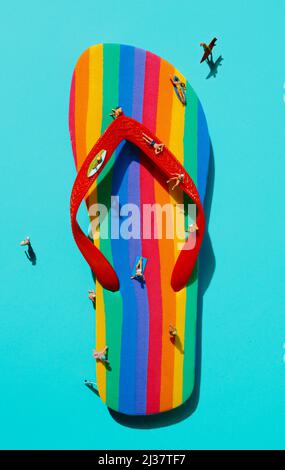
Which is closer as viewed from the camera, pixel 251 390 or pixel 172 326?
pixel 172 326

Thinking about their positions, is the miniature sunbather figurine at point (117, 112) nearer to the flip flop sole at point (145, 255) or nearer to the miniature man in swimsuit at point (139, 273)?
the flip flop sole at point (145, 255)

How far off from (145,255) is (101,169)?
1.07ft

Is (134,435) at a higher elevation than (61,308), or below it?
below

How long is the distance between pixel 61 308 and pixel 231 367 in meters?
0.65

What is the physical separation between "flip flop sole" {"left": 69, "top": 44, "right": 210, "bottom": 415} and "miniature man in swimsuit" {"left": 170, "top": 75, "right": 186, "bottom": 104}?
0.05ft

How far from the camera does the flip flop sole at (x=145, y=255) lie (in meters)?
1.49

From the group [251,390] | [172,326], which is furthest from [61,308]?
[251,390]

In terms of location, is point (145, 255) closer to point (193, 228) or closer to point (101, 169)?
point (193, 228)

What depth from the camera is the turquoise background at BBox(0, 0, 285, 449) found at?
158 centimetres

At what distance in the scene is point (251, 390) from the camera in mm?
1613

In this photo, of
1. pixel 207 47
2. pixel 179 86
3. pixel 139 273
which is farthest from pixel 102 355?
pixel 207 47

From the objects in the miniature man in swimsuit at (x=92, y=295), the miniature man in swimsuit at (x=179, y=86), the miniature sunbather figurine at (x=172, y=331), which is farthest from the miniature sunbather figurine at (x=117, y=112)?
the miniature sunbather figurine at (x=172, y=331)

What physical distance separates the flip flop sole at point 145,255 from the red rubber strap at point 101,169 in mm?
53
